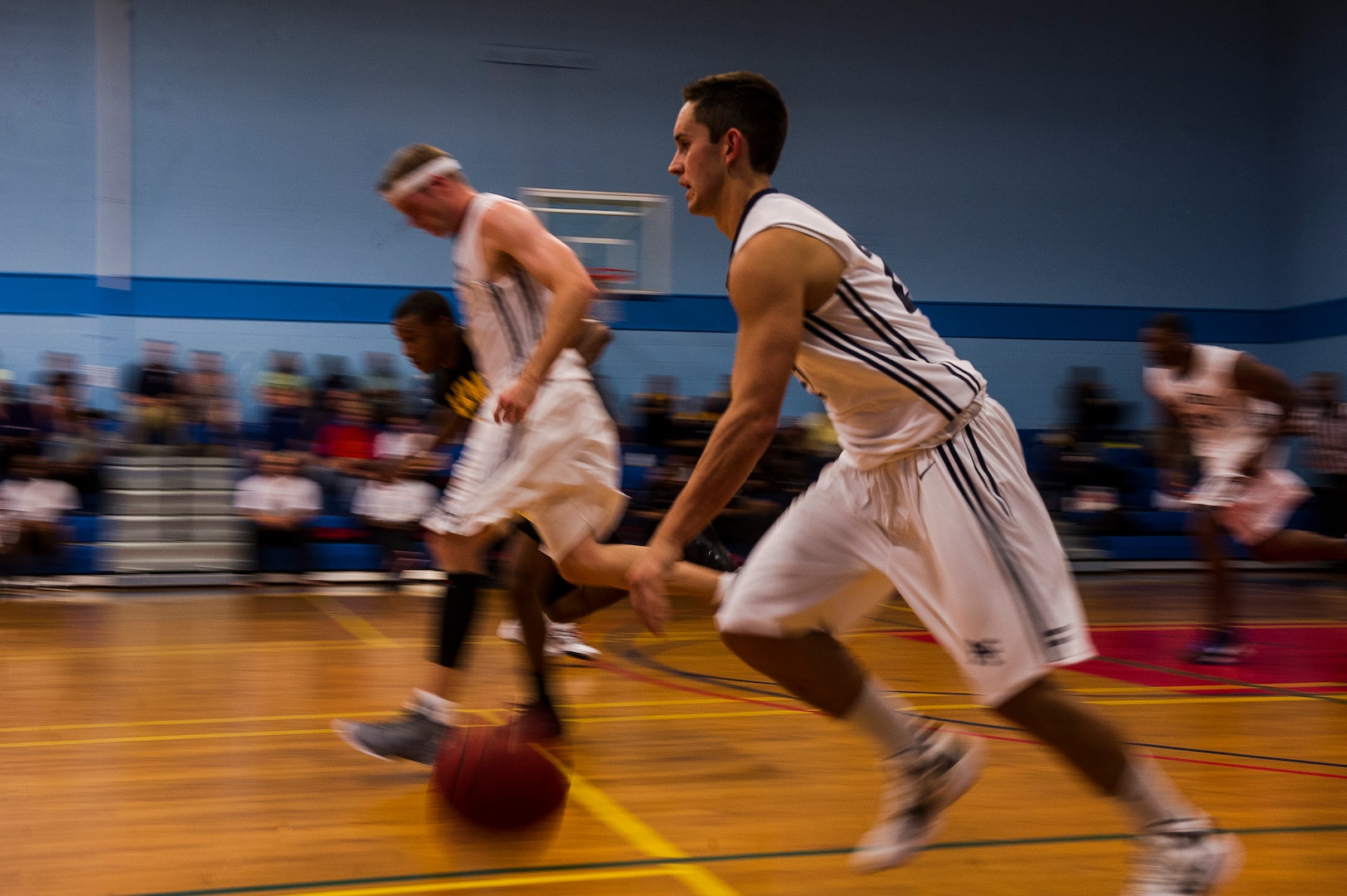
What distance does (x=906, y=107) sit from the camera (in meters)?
14.4

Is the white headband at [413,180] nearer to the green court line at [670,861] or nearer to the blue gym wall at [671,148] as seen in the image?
→ the green court line at [670,861]

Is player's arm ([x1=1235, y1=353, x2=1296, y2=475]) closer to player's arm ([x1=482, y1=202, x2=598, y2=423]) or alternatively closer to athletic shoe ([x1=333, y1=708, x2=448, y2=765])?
player's arm ([x1=482, y1=202, x2=598, y2=423])

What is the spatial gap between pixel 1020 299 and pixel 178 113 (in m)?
9.32

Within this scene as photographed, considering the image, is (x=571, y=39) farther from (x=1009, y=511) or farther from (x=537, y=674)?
(x=1009, y=511)

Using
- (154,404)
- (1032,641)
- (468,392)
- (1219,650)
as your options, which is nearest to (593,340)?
(468,392)

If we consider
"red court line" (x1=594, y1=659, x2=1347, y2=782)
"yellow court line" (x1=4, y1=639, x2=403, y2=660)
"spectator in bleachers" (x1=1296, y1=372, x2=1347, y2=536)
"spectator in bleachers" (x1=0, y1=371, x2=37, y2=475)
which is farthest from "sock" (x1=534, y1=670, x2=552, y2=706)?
"spectator in bleachers" (x1=1296, y1=372, x2=1347, y2=536)

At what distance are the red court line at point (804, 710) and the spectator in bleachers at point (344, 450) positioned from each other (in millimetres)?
5017

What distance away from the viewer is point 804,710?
4.58 m

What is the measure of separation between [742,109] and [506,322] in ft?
3.99

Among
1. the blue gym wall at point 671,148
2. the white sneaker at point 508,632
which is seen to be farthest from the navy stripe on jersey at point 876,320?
the blue gym wall at point 671,148

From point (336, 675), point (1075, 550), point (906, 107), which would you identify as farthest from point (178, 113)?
point (1075, 550)

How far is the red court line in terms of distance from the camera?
3.64m

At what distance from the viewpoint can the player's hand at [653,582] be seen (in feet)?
7.61

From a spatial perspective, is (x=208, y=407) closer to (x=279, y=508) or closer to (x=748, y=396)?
(x=279, y=508)
